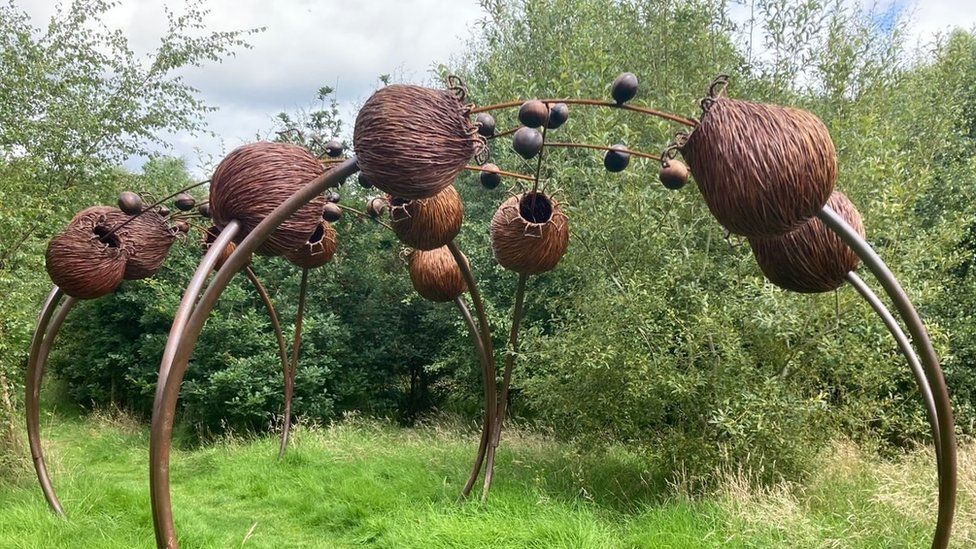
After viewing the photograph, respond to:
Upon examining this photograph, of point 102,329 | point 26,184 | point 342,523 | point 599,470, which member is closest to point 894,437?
point 599,470

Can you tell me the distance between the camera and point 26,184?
6.00 metres

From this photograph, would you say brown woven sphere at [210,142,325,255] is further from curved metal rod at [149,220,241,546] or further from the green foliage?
the green foliage

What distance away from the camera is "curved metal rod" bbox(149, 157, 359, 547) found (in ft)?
5.33

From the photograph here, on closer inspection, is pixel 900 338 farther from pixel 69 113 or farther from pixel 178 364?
pixel 69 113

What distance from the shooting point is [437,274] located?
399 cm

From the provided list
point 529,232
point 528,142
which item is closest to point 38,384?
point 529,232

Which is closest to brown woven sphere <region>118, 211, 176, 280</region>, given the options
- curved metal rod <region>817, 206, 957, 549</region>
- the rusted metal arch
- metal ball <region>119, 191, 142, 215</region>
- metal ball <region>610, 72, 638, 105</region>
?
metal ball <region>119, 191, 142, 215</region>

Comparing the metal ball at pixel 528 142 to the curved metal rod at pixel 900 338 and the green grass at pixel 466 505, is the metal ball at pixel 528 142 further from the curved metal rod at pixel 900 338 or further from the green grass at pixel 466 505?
the green grass at pixel 466 505

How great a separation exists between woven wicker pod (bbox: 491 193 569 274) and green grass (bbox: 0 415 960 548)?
61.7 inches

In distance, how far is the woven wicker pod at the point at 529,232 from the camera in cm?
325

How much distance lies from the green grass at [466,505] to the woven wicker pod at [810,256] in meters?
2.13

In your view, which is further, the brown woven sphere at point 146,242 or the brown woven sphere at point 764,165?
the brown woven sphere at point 146,242

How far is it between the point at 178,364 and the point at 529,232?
1.91 metres

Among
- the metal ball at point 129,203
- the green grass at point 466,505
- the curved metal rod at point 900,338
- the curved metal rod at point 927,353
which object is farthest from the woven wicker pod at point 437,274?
the curved metal rod at point 927,353
